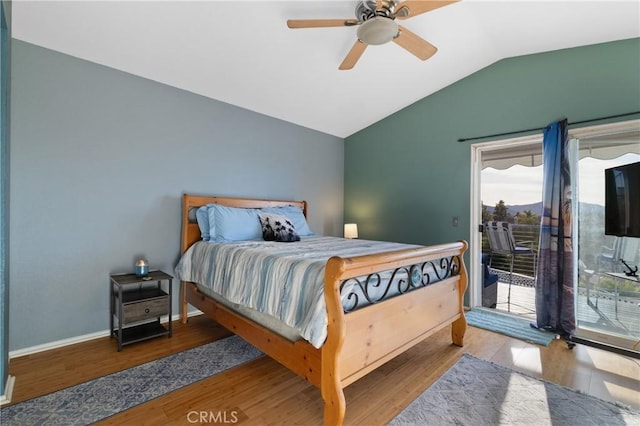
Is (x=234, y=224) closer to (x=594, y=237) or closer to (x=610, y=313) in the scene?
(x=594, y=237)

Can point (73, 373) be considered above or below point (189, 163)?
below

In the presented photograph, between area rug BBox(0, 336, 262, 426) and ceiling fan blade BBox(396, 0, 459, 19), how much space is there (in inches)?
104

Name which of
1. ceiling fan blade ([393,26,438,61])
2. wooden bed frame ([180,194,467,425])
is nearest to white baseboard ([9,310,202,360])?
wooden bed frame ([180,194,467,425])

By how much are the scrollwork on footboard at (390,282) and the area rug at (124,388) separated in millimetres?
1141

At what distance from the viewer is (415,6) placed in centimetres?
176

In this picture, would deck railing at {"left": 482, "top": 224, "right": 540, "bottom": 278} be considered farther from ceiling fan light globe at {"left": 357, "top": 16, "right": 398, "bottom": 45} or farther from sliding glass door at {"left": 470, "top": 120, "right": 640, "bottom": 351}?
ceiling fan light globe at {"left": 357, "top": 16, "right": 398, "bottom": 45}

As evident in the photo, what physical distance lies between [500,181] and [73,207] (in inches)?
182

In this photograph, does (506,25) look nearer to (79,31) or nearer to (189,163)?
(189,163)

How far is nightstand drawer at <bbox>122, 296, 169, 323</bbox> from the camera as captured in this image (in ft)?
7.65

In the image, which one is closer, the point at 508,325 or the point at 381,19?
the point at 381,19

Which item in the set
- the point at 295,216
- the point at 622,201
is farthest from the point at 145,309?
the point at 622,201

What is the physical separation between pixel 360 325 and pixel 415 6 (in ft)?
6.38

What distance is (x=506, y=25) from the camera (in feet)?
8.72

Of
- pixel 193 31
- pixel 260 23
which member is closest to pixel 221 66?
pixel 193 31
